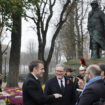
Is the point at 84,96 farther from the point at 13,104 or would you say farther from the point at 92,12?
the point at 92,12

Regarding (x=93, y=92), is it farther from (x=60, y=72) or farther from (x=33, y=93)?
(x=60, y=72)

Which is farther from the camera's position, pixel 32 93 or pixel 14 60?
pixel 14 60

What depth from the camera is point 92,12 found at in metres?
10.1

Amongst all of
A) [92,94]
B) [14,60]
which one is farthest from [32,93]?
[14,60]

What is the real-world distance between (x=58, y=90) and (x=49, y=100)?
901 mm

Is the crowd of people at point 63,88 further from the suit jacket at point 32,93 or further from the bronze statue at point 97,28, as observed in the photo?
the bronze statue at point 97,28

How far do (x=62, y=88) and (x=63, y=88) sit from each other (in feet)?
0.08

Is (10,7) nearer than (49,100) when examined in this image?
No

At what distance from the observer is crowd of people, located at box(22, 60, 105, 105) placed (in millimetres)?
2949

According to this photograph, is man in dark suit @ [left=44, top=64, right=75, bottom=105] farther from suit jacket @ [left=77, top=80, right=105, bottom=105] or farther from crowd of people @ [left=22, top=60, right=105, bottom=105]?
suit jacket @ [left=77, top=80, right=105, bottom=105]

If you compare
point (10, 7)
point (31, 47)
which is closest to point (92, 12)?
point (10, 7)

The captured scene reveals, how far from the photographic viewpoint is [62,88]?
4.54m

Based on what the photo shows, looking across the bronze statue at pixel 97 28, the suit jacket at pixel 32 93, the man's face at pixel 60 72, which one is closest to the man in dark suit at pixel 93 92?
the suit jacket at pixel 32 93

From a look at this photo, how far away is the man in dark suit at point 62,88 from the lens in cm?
450
